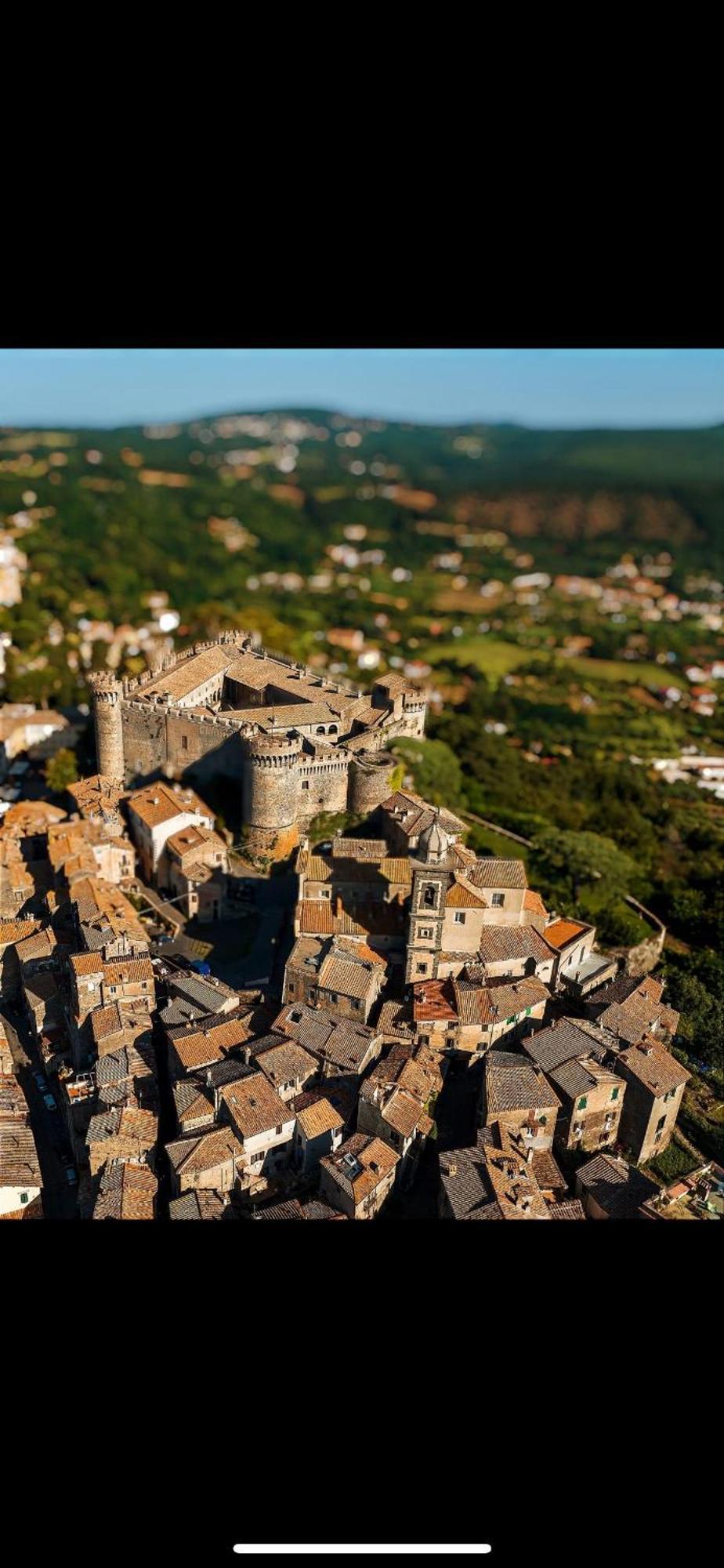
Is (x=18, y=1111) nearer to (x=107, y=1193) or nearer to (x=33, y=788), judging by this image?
(x=107, y=1193)

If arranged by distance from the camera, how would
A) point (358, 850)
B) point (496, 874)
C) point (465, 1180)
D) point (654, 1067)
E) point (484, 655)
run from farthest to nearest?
point (484, 655)
point (358, 850)
point (496, 874)
point (654, 1067)
point (465, 1180)

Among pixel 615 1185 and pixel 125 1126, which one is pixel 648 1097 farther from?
pixel 125 1126

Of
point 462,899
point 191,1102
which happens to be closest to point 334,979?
point 462,899

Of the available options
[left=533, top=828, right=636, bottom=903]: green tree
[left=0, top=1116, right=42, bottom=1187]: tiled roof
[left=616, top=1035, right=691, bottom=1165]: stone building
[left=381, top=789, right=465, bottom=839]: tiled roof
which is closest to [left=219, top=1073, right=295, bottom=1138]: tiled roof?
[left=0, top=1116, right=42, bottom=1187]: tiled roof

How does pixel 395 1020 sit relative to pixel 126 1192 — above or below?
above

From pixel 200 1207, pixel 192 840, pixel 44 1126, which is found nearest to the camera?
pixel 200 1207
